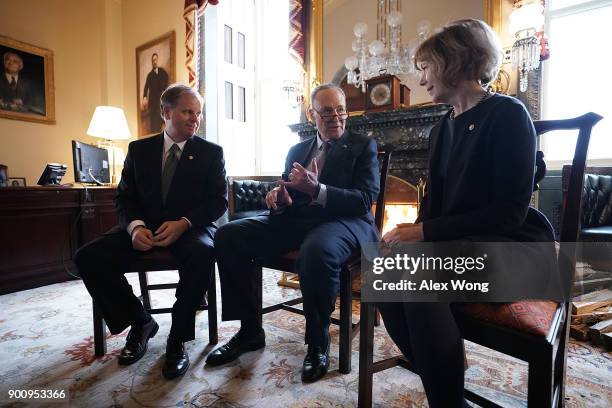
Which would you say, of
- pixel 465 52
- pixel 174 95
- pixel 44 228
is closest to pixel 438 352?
pixel 465 52

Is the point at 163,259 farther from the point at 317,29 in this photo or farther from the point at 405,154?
the point at 317,29

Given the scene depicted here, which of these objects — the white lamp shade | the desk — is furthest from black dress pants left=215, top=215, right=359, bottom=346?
the white lamp shade

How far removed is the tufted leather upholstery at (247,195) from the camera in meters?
3.23

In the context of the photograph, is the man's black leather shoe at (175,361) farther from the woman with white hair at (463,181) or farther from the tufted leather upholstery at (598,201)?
the tufted leather upholstery at (598,201)

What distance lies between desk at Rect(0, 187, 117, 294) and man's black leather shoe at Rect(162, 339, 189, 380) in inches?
85.2

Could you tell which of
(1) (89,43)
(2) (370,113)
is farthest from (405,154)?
(1) (89,43)

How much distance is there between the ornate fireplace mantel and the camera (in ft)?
8.80

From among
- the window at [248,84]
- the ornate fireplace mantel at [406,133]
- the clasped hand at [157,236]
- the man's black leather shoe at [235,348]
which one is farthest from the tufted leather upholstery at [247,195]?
the man's black leather shoe at [235,348]

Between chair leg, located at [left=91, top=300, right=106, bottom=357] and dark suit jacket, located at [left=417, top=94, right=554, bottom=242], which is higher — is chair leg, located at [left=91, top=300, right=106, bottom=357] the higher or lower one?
the lower one

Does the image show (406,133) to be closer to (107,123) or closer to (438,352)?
(438,352)

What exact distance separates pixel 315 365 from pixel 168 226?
0.94m

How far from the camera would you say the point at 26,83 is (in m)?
3.91

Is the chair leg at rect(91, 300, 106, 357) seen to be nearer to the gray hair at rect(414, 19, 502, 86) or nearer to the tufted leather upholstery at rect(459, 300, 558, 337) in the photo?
the tufted leather upholstery at rect(459, 300, 558, 337)

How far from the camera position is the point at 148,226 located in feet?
5.91
